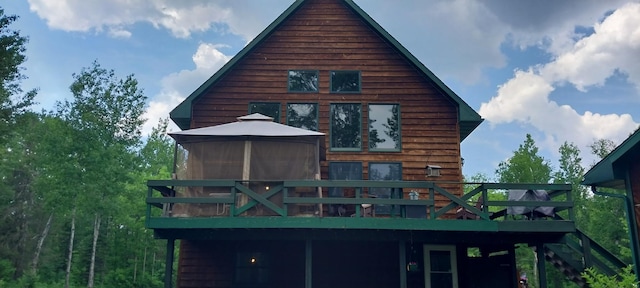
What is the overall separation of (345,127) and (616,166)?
6.65 metres

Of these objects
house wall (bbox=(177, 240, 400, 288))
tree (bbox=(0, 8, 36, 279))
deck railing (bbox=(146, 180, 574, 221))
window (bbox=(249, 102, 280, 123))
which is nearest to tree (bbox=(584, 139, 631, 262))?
house wall (bbox=(177, 240, 400, 288))

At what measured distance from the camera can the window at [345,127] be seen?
524 inches

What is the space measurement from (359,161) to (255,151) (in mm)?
3532

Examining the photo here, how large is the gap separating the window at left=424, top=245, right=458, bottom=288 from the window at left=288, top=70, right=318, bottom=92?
5511mm

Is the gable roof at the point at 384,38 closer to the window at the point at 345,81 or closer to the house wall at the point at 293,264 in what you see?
the window at the point at 345,81

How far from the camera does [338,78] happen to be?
13805 mm

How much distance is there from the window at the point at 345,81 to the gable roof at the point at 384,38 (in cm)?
146

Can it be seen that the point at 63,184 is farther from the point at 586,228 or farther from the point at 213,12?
the point at 586,228

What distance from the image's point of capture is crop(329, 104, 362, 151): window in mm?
13305

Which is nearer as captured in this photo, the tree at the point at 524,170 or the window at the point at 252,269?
the window at the point at 252,269

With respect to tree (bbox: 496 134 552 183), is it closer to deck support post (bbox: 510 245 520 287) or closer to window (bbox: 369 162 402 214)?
deck support post (bbox: 510 245 520 287)

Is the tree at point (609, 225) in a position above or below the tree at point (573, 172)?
below

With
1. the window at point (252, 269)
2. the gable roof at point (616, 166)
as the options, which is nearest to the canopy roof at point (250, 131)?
the window at point (252, 269)

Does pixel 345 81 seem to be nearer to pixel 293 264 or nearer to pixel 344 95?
pixel 344 95
